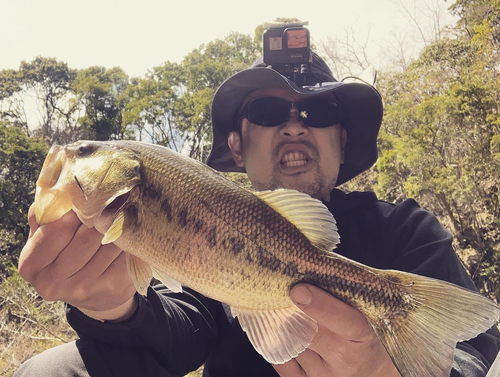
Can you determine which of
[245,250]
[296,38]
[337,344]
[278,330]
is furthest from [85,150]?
[296,38]

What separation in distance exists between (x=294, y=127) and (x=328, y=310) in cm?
174

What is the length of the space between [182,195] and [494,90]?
→ 8.28 meters

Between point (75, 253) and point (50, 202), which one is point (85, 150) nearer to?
point (50, 202)

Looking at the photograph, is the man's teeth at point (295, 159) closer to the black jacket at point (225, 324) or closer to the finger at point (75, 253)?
the black jacket at point (225, 324)

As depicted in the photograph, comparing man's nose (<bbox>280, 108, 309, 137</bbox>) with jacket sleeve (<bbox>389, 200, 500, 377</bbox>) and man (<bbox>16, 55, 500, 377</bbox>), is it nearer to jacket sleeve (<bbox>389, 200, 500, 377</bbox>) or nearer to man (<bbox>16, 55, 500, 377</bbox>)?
man (<bbox>16, 55, 500, 377</bbox>)

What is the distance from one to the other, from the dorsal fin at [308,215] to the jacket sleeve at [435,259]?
0.89 m

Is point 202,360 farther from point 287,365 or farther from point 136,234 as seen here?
point 136,234

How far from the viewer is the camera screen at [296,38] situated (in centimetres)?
291

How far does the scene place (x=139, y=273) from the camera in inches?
58.0

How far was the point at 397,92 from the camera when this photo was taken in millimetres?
13180

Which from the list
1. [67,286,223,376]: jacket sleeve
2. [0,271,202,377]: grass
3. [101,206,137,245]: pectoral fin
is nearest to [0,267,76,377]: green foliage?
[0,271,202,377]: grass

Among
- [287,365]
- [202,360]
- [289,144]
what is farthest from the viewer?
[289,144]

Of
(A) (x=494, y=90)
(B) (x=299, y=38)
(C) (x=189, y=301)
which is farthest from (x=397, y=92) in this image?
(C) (x=189, y=301)

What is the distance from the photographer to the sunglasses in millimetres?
2775
